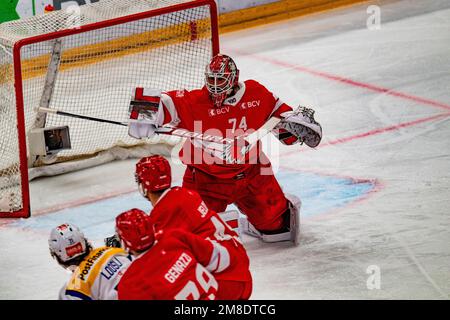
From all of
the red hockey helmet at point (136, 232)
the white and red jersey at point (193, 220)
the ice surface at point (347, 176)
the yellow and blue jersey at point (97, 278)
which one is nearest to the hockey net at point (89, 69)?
the ice surface at point (347, 176)

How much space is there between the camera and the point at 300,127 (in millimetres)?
5246

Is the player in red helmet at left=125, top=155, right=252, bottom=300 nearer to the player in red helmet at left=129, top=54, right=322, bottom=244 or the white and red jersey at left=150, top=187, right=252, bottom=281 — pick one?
the white and red jersey at left=150, top=187, right=252, bottom=281

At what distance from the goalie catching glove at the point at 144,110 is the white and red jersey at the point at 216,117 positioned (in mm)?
61

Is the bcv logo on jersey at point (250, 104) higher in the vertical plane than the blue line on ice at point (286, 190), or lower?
higher

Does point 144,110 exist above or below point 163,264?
above

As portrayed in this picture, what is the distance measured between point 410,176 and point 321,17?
3.37m

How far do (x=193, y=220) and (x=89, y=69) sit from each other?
2773 millimetres

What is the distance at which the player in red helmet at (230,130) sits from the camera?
5.07m

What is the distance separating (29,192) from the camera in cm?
618

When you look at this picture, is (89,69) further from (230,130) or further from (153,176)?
(153,176)

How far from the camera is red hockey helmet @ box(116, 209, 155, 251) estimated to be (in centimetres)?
383

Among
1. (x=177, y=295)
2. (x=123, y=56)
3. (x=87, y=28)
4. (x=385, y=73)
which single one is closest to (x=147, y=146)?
(x=123, y=56)

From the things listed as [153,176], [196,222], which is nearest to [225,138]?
[153,176]

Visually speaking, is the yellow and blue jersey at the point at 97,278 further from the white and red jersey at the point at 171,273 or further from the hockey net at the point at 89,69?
the hockey net at the point at 89,69
